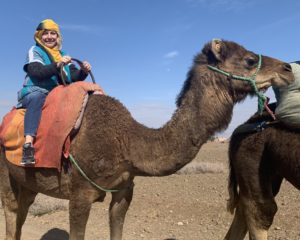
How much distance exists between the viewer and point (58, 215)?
32.0ft

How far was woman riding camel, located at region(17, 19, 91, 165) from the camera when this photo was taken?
15.9 feet

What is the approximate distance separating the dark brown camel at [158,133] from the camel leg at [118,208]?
0.19m

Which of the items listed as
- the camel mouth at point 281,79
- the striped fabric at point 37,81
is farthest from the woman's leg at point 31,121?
the camel mouth at point 281,79

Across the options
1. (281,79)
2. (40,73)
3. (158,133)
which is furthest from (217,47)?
(40,73)

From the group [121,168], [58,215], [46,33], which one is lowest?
[58,215]

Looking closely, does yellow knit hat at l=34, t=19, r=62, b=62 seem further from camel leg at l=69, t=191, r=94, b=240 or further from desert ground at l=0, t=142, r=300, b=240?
desert ground at l=0, t=142, r=300, b=240

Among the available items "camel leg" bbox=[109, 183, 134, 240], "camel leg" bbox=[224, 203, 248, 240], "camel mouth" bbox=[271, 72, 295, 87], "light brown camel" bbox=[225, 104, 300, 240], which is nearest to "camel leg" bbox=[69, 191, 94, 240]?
"camel leg" bbox=[109, 183, 134, 240]

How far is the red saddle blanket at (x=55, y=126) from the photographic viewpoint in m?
4.62

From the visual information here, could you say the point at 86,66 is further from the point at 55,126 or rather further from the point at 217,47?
the point at 217,47

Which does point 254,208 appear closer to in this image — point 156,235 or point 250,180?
point 250,180

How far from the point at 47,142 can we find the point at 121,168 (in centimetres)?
87

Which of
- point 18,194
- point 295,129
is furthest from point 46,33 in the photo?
point 295,129

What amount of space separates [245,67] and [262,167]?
141 cm

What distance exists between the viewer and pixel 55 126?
468cm
